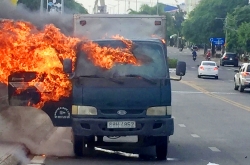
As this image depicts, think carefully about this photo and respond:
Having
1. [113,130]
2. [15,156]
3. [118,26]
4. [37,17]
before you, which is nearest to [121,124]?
[113,130]

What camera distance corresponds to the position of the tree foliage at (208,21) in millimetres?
113188

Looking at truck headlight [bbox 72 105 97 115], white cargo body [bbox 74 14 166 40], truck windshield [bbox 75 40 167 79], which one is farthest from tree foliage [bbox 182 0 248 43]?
truck headlight [bbox 72 105 97 115]

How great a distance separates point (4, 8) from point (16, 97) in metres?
2.71

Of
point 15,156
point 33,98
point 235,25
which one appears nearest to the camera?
point 15,156

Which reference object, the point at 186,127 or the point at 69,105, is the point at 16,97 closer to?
the point at 69,105

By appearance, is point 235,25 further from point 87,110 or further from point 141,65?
point 87,110

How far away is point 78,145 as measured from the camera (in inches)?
511

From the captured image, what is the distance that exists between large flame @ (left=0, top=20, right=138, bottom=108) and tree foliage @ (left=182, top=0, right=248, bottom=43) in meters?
99.0

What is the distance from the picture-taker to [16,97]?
14.8 meters

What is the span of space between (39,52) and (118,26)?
5.54ft

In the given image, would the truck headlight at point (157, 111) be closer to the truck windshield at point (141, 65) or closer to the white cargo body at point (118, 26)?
the truck windshield at point (141, 65)

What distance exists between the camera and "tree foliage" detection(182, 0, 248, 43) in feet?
371

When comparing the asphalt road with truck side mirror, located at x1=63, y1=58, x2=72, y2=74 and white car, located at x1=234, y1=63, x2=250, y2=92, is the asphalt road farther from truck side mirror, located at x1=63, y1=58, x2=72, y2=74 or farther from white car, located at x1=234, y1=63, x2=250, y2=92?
white car, located at x1=234, y1=63, x2=250, y2=92

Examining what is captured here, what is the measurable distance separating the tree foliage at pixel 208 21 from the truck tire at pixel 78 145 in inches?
3957
